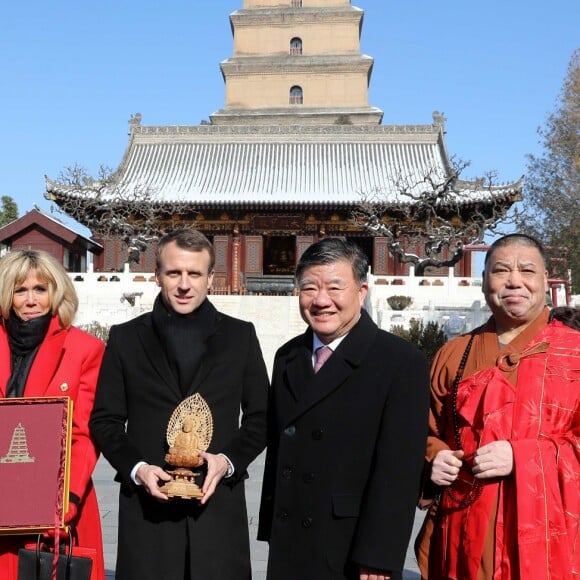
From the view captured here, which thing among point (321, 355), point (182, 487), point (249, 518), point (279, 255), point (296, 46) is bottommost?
point (249, 518)

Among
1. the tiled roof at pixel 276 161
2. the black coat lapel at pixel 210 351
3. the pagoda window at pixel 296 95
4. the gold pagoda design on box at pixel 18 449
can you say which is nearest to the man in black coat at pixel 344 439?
the black coat lapel at pixel 210 351

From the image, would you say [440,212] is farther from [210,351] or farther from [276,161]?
[210,351]

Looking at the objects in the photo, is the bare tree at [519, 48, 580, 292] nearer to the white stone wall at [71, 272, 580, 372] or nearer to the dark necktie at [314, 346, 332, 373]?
the white stone wall at [71, 272, 580, 372]

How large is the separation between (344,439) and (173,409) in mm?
665

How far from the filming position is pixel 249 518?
480 centimetres

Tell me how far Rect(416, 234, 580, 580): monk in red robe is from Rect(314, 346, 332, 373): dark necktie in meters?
0.48

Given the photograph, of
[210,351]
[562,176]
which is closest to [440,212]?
[562,176]

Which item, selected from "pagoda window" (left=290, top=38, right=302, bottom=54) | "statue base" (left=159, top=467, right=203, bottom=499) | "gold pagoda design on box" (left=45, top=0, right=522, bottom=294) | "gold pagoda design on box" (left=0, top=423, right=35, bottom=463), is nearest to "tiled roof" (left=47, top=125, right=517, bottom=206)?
"gold pagoda design on box" (left=45, top=0, right=522, bottom=294)

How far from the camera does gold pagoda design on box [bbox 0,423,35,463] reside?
2.39 metres

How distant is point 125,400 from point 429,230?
17.3m

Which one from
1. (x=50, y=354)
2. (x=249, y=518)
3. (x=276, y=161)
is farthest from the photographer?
(x=276, y=161)

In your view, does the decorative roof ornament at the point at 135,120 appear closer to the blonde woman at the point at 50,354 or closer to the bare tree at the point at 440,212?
the bare tree at the point at 440,212

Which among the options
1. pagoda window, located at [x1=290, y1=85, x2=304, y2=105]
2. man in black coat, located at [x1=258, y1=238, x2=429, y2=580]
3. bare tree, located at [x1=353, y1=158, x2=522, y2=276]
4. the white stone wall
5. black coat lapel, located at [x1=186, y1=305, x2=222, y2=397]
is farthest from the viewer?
pagoda window, located at [x1=290, y1=85, x2=304, y2=105]

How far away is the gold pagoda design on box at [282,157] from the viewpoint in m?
21.2
